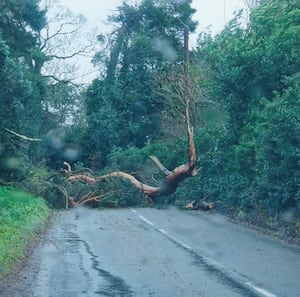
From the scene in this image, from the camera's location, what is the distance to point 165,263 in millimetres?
12562

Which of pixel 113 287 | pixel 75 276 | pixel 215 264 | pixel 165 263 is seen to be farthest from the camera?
pixel 165 263

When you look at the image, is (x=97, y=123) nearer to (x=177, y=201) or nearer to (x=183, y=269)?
(x=177, y=201)

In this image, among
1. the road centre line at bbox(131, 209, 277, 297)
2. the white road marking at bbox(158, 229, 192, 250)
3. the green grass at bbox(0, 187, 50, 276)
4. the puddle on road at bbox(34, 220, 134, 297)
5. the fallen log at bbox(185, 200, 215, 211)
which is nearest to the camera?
the road centre line at bbox(131, 209, 277, 297)

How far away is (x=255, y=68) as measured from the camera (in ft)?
77.7

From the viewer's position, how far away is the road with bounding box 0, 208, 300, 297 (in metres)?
9.77

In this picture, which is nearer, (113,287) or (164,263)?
(113,287)

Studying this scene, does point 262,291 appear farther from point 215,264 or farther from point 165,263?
point 165,263

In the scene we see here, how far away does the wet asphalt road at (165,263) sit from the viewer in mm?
9773

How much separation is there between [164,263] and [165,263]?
0.02 meters

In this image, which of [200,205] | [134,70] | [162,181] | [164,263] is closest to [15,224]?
[164,263]

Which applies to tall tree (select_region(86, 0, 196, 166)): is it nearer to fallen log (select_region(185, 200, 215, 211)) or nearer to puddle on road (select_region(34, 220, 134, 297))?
fallen log (select_region(185, 200, 215, 211))

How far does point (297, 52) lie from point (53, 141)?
3363cm

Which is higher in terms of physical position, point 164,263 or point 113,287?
point 164,263

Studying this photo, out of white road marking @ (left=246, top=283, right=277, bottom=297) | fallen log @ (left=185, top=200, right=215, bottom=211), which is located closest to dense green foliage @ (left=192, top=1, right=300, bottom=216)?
fallen log @ (left=185, top=200, right=215, bottom=211)
